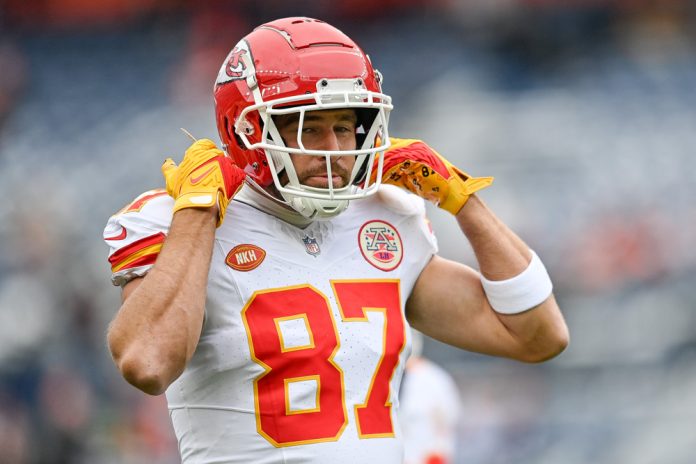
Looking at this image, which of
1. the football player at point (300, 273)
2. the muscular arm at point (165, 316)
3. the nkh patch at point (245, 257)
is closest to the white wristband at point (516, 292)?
the football player at point (300, 273)

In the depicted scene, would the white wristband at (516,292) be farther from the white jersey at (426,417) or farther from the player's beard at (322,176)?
the white jersey at (426,417)

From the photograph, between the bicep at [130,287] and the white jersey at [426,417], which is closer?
the bicep at [130,287]

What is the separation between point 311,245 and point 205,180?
0.32 metres

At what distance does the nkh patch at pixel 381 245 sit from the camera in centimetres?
293

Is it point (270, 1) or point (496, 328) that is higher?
point (496, 328)

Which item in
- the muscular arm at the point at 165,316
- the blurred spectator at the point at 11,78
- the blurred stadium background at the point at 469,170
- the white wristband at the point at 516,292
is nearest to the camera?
the muscular arm at the point at 165,316

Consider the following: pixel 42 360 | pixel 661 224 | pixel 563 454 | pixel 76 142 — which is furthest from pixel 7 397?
pixel 661 224

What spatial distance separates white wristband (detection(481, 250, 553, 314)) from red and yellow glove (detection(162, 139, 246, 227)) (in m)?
0.69

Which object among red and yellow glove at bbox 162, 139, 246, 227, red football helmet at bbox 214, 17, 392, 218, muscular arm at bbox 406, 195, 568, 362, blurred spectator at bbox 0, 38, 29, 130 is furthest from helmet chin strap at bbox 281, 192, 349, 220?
blurred spectator at bbox 0, 38, 29, 130

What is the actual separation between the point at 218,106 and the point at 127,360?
2.48 ft

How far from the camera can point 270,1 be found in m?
10.2

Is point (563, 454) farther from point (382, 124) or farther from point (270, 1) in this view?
point (382, 124)

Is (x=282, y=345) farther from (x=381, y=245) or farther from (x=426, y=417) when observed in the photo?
(x=426, y=417)

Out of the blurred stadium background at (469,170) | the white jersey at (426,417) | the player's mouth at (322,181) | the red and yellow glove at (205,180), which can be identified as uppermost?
the red and yellow glove at (205,180)
